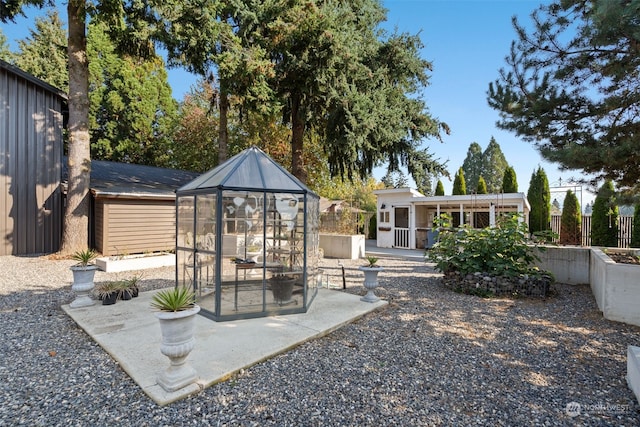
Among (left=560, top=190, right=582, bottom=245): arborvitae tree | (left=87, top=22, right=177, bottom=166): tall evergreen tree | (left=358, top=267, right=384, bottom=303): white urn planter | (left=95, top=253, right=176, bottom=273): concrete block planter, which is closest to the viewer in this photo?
(left=358, top=267, right=384, bottom=303): white urn planter

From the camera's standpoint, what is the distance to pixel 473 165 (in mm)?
37375

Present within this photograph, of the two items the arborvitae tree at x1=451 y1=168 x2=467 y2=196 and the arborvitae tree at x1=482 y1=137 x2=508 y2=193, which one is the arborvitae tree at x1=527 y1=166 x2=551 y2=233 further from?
the arborvitae tree at x1=482 y1=137 x2=508 y2=193

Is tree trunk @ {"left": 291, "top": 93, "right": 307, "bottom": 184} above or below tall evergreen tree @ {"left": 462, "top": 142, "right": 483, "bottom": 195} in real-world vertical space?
below

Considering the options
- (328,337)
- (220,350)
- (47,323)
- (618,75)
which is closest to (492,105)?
(618,75)

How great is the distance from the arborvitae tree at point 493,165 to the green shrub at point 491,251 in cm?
3071

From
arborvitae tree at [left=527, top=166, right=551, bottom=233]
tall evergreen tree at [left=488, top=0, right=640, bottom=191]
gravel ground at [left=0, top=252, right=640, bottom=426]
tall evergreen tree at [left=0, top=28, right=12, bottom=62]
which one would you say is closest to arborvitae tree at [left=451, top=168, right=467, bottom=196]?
arborvitae tree at [left=527, top=166, right=551, bottom=233]

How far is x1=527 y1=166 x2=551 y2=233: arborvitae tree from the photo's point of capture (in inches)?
598

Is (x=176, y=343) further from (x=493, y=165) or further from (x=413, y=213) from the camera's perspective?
(x=493, y=165)

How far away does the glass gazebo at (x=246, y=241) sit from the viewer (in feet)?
14.5

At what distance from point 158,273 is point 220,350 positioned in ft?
17.6

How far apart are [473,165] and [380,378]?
38822 millimetres

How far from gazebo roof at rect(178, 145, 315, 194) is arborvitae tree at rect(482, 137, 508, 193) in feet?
113

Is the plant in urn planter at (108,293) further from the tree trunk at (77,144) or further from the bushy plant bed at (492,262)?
the bushy plant bed at (492,262)

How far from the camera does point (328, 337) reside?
400 centimetres
